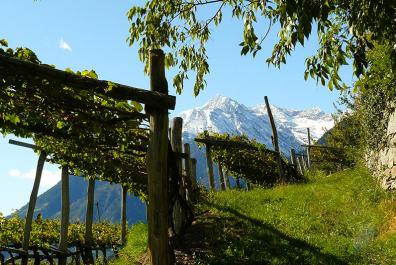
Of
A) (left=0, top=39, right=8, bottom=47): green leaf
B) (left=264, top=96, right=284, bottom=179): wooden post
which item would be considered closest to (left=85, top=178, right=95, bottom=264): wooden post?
(left=264, top=96, right=284, bottom=179): wooden post

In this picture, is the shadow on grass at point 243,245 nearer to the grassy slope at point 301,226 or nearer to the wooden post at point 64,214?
the grassy slope at point 301,226

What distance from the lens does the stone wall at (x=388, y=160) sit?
15945 mm

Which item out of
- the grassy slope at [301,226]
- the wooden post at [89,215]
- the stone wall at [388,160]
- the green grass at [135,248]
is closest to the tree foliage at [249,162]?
the wooden post at [89,215]

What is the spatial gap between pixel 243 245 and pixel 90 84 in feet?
22.6

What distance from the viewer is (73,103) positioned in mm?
8125

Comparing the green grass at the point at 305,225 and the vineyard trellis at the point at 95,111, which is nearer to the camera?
the vineyard trellis at the point at 95,111

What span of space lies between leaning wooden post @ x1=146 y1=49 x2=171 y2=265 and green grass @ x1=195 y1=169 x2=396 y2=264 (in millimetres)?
4615

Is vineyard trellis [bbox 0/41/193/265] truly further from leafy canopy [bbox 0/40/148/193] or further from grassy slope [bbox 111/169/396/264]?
grassy slope [bbox 111/169/396/264]

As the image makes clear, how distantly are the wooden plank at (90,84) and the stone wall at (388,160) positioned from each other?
35.8 ft

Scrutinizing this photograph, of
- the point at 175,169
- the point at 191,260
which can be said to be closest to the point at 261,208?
the point at 191,260

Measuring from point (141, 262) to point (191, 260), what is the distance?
5.28ft

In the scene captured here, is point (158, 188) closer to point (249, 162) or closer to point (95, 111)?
point (95, 111)

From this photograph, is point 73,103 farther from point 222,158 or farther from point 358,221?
point 222,158

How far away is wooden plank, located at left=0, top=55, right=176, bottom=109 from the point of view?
6.78 meters
